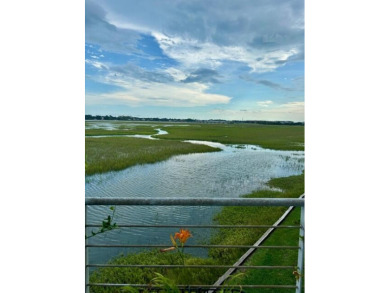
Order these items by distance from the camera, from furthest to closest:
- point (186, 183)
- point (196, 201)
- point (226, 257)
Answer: point (186, 183) → point (226, 257) → point (196, 201)

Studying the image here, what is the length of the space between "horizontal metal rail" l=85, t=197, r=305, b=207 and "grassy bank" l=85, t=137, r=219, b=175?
3.91 metres

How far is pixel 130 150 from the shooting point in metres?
5.82

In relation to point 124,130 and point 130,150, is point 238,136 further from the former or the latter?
point 124,130

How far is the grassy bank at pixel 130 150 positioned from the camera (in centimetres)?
503


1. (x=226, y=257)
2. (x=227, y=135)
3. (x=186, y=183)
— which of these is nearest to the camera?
(x=226, y=257)

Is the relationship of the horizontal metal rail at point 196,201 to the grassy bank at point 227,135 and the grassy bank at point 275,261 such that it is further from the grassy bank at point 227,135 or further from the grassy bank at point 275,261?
the grassy bank at point 227,135

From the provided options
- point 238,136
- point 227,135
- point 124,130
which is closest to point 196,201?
point 227,135

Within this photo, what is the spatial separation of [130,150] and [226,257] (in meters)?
3.37

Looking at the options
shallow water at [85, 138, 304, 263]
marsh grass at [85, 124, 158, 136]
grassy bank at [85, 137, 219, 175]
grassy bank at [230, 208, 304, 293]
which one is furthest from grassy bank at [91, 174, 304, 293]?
marsh grass at [85, 124, 158, 136]

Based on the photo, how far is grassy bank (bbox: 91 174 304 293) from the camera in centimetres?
254

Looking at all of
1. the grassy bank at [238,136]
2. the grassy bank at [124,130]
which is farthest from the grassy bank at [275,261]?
the grassy bank at [124,130]
